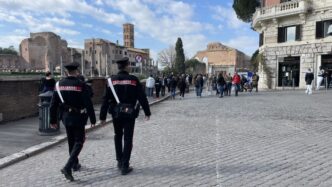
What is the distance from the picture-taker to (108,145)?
769cm

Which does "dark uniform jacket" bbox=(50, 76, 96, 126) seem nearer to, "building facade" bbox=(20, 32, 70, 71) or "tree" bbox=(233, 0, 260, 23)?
"tree" bbox=(233, 0, 260, 23)

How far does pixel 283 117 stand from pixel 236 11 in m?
30.7

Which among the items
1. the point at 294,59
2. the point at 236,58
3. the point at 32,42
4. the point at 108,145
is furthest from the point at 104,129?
the point at 236,58

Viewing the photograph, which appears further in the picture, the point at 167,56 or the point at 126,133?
the point at 167,56

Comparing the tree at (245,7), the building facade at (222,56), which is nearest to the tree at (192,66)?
the building facade at (222,56)

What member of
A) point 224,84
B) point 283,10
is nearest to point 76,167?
point 224,84

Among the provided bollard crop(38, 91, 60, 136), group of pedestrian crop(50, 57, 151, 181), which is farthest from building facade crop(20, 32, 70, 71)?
group of pedestrian crop(50, 57, 151, 181)

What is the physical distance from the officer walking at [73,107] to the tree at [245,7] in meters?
36.6

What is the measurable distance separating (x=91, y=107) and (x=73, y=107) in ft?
0.89

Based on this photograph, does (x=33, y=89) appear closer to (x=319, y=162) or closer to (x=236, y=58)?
(x=319, y=162)

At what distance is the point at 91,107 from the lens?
5277 millimetres

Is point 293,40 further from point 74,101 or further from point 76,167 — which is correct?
point 74,101

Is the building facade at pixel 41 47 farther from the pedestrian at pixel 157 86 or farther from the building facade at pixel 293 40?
the pedestrian at pixel 157 86

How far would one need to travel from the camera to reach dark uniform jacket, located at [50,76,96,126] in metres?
5.14
